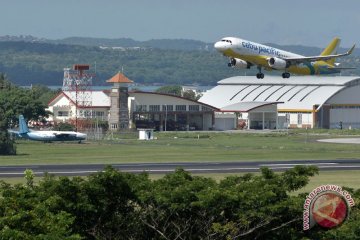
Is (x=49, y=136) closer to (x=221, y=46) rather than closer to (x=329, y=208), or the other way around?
(x=221, y=46)

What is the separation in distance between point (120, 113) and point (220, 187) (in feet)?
481

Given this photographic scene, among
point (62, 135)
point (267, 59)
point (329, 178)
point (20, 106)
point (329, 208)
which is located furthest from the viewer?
point (20, 106)

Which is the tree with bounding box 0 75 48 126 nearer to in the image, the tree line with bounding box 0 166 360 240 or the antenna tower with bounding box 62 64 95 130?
the antenna tower with bounding box 62 64 95 130

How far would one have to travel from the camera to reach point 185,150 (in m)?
126

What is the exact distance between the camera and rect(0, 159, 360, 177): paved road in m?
87.5

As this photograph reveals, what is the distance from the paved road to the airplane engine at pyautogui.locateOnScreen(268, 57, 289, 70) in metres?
23.9

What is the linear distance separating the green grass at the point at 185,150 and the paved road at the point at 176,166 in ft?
22.9

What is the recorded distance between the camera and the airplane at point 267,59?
121 meters

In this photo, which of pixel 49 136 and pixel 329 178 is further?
pixel 49 136

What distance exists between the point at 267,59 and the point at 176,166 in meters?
33.8

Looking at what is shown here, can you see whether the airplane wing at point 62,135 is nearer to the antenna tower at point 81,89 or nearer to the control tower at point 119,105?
the antenna tower at point 81,89

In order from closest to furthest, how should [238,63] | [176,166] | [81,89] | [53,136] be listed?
[176,166] < [238,63] < [53,136] < [81,89]

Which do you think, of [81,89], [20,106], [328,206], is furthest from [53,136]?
[328,206]

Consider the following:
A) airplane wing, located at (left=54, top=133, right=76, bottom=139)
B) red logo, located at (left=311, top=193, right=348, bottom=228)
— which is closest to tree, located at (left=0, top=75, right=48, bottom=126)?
airplane wing, located at (left=54, top=133, right=76, bottom=139)
